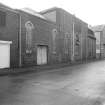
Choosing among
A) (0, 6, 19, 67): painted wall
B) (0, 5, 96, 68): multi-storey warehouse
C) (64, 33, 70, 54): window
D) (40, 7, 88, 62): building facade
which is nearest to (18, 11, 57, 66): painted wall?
(0, 5, 96, 68): multi-storey warehouse

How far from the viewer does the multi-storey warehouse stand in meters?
14.8

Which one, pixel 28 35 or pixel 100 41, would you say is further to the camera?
pixel 100 41

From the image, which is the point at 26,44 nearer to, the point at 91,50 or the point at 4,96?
the point at 4,96

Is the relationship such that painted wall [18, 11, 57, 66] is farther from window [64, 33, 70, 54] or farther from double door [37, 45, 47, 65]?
window [64, 33, 70, 54]

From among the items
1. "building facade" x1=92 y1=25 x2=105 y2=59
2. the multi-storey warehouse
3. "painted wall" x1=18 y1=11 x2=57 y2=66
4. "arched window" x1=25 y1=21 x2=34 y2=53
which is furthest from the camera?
"building facade" x1=92 y1=25 x2=105 y2=59

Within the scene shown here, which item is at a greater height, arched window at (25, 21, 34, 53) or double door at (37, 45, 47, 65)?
arched window at (25, 21, 34, 53)

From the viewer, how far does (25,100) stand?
5.28 m

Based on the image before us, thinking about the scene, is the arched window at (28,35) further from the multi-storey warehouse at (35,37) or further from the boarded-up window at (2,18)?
the boarded-up window at (2,18)

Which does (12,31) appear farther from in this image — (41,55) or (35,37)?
(41,55)

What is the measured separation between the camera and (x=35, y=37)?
1847 centimetres

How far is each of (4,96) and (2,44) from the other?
9689 mm

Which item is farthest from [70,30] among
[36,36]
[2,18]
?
[2,18]

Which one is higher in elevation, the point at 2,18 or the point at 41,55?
the point at 2,18

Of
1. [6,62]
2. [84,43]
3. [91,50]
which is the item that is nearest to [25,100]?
[6,62]
